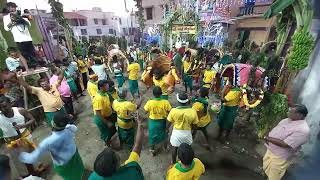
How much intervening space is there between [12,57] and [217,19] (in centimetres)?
1508

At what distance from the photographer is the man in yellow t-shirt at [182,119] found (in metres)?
3.98

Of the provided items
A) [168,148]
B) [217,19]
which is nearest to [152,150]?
[168,148]

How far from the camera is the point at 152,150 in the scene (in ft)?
16.7

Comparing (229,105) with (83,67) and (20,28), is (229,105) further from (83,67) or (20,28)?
(83,67)

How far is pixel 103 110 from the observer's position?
15.6ft

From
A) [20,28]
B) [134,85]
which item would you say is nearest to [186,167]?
[134,85]

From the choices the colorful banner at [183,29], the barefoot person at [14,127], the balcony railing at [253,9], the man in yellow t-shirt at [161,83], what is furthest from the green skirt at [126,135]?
the balcony railing at [253,9]

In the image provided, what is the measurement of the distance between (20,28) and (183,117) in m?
5.48

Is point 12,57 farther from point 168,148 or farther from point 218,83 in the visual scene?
point 218,83

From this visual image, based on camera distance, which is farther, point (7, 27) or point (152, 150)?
point (7, 27)

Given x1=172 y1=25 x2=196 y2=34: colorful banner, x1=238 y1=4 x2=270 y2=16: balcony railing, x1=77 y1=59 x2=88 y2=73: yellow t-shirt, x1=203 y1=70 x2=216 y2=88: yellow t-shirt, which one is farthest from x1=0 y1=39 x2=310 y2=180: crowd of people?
x1=238 y1=4 x2=270 y2=16: balcony railing

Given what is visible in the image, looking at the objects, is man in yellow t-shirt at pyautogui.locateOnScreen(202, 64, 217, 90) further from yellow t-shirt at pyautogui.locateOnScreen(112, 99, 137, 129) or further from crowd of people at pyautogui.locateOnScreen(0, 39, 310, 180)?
yellow t-shirt at pyautogui.locateOnScreen(112, 99, 137, 129)

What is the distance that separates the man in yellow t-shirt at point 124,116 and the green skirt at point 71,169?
4.56 feet

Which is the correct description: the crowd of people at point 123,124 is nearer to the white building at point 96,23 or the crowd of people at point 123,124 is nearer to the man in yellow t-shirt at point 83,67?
the man in yellow t-shirt at point 83,67
